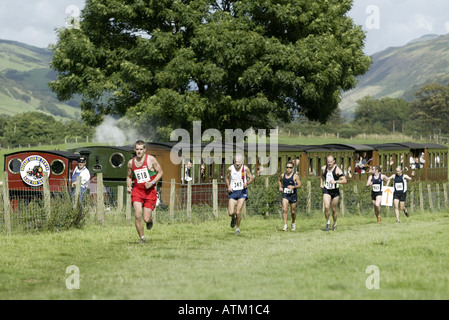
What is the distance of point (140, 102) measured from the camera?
104 ft

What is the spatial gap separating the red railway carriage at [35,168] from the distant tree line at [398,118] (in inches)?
3261

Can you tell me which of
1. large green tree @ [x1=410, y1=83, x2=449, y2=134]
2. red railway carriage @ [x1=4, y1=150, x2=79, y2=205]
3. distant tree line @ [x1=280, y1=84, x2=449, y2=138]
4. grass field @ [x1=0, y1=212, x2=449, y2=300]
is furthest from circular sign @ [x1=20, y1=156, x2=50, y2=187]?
large green tree @ [x1=410, y1=83, x2=449, y2=134]

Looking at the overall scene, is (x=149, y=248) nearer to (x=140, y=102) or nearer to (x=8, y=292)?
(x=8, y=292)

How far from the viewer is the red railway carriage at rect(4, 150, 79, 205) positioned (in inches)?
900

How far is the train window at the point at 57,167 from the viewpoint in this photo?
24078mm

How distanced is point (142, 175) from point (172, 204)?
19.9 feet

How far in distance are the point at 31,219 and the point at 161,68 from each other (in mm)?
16818

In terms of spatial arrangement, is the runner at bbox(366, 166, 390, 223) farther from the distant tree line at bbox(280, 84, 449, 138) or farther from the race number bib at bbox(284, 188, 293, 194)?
the distant tree line at bbox(280, 84, 449, 138)

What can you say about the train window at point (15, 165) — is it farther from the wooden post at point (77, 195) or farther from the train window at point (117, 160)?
the wooden post at point (77, 195)

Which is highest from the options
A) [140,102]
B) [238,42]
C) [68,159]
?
[238,42]

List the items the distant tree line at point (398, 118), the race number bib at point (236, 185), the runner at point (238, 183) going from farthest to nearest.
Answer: the distant tree line at point (398, 118) → the race number bib at point (236, 185) → the runner at point (238, 183)

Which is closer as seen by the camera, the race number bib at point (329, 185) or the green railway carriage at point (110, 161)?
the race number bib at point (329, 185)

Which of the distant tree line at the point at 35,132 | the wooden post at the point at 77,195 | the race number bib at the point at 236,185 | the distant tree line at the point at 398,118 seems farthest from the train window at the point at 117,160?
the distant tree line at the point at 398,118
